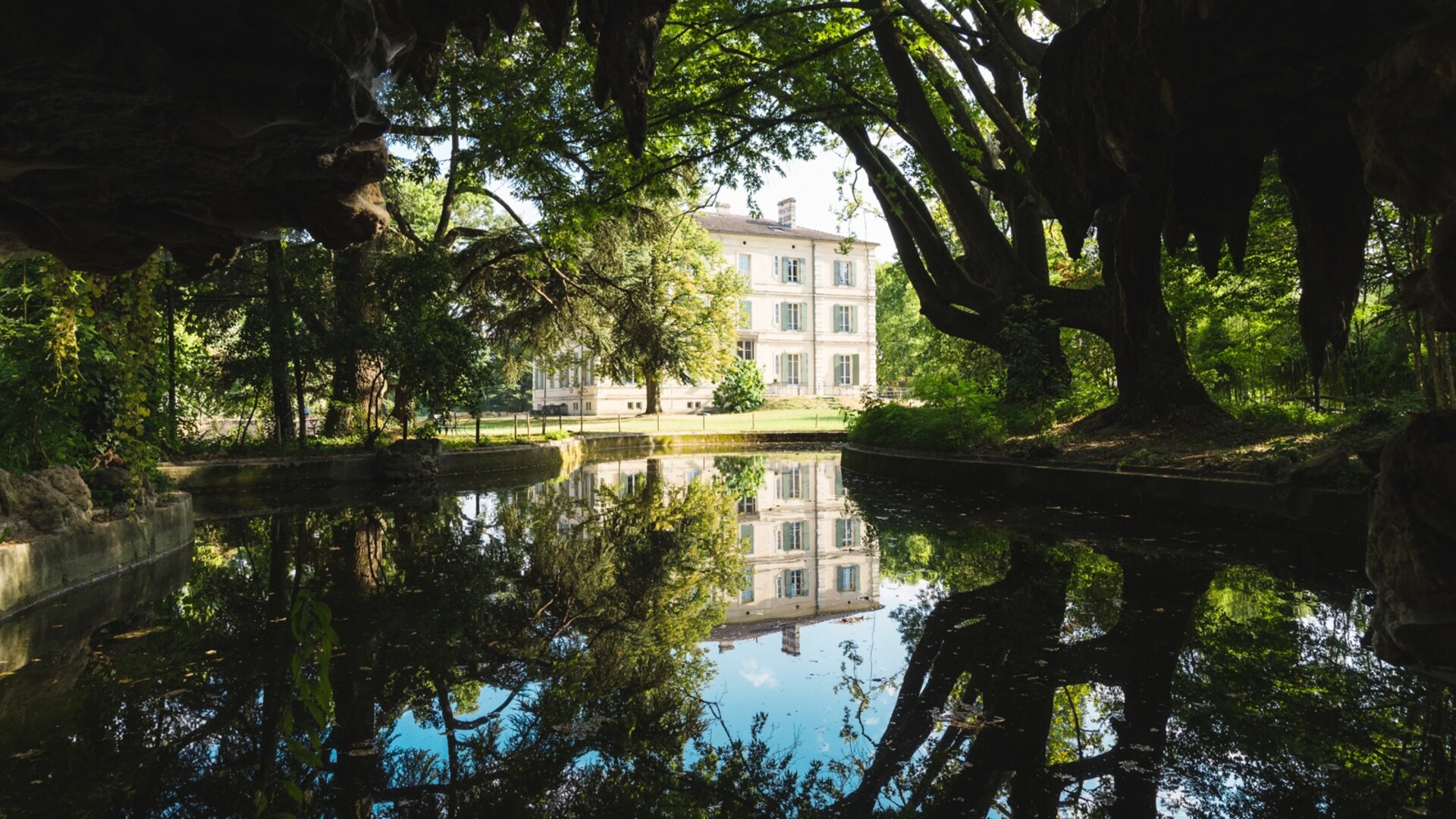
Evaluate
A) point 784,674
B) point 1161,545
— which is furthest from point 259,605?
point 1161,545

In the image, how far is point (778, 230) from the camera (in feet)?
168

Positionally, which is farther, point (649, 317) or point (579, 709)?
point (649, 317)

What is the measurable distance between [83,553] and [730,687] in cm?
599

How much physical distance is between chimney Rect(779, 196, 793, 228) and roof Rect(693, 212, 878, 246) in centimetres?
113

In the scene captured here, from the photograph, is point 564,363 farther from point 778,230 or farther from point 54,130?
point 778,230

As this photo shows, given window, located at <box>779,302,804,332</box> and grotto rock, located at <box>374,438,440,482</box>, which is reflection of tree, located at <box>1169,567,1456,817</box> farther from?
window, located at <box>779,302,804,332</box>

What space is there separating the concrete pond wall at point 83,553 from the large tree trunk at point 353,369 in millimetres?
7568

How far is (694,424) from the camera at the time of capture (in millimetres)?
32406

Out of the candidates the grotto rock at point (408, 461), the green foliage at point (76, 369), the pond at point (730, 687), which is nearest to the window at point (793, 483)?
the pond at point (730, 687)

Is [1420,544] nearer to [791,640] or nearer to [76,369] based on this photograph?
[791,640]

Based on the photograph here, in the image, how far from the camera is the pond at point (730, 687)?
3211mm

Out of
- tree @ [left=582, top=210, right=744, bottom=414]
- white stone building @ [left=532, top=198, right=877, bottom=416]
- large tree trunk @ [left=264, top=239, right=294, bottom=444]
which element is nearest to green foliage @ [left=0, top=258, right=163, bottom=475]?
large tree trunk @ [left=264, top=239, right=294, bottom=444]

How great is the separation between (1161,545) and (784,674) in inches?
198

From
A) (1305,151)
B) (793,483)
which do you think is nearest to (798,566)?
(1305,151)
